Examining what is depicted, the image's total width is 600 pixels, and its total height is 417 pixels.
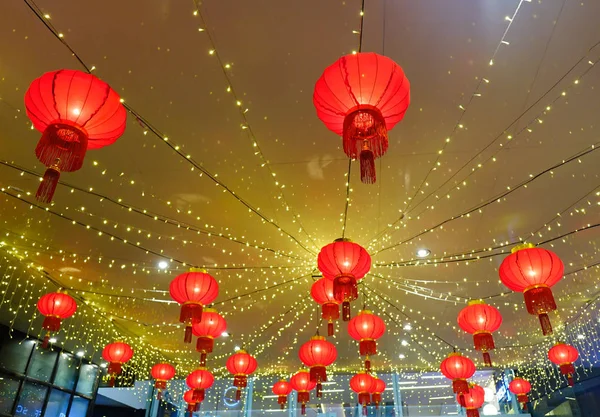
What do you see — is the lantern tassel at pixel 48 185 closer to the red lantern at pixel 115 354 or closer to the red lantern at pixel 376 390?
the red lantern at pixel 115 354

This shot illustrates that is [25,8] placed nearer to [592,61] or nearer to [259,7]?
[259,7]

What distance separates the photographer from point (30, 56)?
9.45 ft

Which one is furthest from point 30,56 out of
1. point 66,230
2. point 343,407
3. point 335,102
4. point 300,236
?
point 343,407

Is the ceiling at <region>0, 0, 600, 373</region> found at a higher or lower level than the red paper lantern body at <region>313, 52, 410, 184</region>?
higher

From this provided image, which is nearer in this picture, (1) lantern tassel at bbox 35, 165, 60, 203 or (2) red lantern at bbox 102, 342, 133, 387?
(1) lantern tassel at bbox 35, 165, 60, 203

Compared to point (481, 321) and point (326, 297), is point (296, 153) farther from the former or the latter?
point (481, 321)

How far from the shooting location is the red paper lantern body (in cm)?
212

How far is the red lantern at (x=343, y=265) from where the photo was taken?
3.43 metres

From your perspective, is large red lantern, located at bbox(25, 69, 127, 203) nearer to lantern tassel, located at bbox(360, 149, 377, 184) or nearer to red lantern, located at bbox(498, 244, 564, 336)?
lantern tassel, located at bbox(360, 149, 377, 184)

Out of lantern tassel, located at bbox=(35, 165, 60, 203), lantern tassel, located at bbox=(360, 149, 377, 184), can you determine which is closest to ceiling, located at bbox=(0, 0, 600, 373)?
lantern tassel, located at bbox=(360, 149, 377, 184)

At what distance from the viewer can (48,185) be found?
2.14 m

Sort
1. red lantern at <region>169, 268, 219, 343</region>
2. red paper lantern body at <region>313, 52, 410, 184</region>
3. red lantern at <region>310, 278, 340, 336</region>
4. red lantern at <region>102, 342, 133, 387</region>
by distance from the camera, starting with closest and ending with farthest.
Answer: red paper lantern body at <region>313, 52, 410, 184</region> < red lantern at <region>169, 268, 219, 343</region> < red lantern at <region>310, 278, 340, 336</region> < red lantern at <region>102, 342, 133, 387</region>

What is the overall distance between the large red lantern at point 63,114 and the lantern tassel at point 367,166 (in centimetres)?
125

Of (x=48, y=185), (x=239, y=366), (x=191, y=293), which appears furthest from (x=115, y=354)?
(x=48, y=185)
